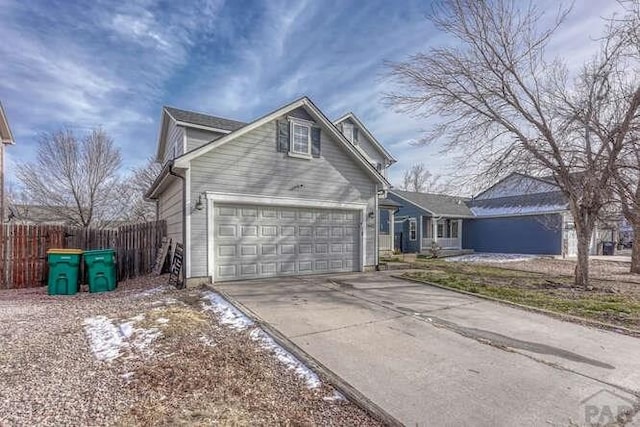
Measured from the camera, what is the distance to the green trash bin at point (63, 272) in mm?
7934

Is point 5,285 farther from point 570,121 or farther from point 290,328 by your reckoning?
point 570,121

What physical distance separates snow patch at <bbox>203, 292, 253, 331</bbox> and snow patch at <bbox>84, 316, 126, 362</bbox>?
4.81 feet

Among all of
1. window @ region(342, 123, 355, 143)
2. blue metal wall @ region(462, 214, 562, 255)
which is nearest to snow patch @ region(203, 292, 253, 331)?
window @ region(342, 123, 355, 143)

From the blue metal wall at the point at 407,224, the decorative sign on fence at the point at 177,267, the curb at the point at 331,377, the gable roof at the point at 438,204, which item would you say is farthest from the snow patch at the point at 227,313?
the blue metal wall at the point at 407,224

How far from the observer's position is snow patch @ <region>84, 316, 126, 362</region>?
13.4 ft

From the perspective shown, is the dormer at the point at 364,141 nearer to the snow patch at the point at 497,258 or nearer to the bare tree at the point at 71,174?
the snow patch at the point at 497,258

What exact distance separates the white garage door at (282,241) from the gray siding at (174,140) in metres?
5.01

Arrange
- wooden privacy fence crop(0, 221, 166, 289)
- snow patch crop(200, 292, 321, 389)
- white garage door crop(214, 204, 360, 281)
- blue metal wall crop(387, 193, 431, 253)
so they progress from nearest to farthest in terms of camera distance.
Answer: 1. snow patch crop(200, 292, 321, 389)
2. white garage door crop(214, 204, 360, 281)
3. wooden privacy fence crop(0, 221, 166, 289)
4. blue metal wall crop(387, 193, 431, 253)

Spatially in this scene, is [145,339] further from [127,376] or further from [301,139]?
[301,139]

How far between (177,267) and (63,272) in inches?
107

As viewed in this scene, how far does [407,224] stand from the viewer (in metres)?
23.3

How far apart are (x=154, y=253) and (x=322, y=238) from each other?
217 inches

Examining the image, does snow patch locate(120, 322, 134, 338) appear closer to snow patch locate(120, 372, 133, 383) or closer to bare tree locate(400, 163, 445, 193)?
snow patch locate(120, 372, 133, 383)

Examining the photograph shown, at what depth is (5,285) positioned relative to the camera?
8594mm
